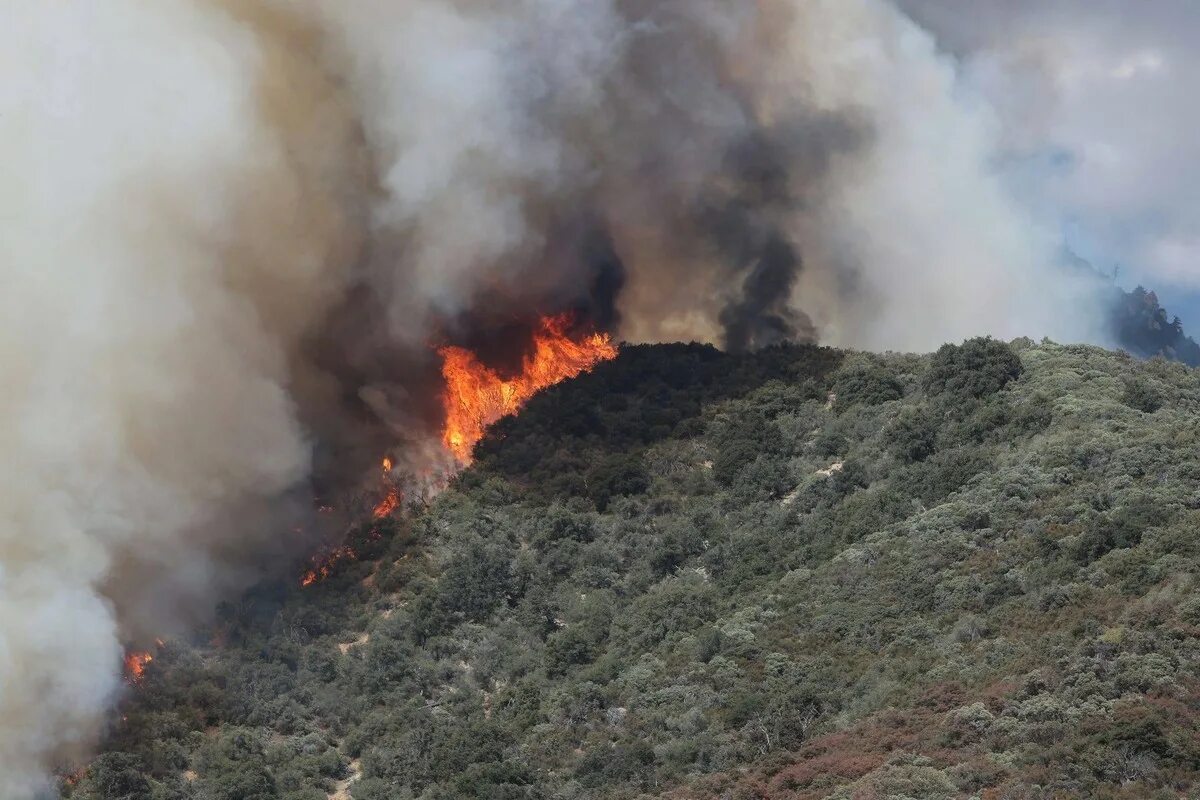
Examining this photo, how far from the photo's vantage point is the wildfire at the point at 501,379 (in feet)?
254

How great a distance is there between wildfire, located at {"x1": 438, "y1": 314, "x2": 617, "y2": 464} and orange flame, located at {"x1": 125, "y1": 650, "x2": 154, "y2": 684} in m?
20.0

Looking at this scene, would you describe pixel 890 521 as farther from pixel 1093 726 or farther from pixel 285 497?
pixel 285 497

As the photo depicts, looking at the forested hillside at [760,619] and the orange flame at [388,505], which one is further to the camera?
the orange flame at [388,505]

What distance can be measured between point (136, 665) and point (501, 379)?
27.4 meters

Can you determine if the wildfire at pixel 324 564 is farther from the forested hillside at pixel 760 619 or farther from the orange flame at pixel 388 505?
the orange flame at pixel 388 505

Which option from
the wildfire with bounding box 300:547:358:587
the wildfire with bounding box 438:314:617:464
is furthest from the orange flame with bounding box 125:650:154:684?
the wildfire with bounding box 438:314:617:464

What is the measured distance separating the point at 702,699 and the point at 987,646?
9631 mm

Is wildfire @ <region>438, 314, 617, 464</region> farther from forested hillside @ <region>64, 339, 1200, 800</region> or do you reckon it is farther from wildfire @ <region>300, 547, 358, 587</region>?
wildfire @ <region>300, 547, 358, 587</region>

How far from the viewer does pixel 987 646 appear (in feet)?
162

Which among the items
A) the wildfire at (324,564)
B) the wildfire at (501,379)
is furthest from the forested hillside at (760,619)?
the wildfire at (501,379)

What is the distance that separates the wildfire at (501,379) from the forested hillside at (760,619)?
1975 millimetres

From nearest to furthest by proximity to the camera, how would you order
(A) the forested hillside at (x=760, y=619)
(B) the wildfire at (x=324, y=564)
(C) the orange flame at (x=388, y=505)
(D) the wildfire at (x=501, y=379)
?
(A) the forested hillside at (x=760, y=619) → (B) the wildfire at (x=324, y=564) → (C) the orange flame at (x=388, y=505) → (D) the wildfire at (x=501, y=379)

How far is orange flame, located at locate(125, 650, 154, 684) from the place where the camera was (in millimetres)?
57875

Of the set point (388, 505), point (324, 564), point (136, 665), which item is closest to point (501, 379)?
point (388, 505)
